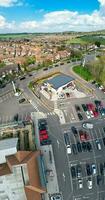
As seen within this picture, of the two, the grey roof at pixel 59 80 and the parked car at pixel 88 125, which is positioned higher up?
the grey roof at pixel 59 80

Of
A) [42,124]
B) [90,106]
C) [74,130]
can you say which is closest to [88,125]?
[74,130]

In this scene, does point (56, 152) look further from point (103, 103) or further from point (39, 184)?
point (103, 103)

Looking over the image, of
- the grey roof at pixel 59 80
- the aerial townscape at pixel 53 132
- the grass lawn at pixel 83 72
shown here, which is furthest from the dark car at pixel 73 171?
the grass lawn at pixel 83 72

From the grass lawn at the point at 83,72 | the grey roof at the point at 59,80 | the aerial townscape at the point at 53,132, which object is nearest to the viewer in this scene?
the aerial townscape at the point at 53,132

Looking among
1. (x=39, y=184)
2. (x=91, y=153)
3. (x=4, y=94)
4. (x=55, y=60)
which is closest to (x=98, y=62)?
(x=55, y=60)

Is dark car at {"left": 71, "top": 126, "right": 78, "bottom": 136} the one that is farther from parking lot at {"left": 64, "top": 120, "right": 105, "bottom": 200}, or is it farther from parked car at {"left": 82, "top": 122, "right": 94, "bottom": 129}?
parked car at {"left": 82, "top": 122, "right": 94, "bottom": 129}

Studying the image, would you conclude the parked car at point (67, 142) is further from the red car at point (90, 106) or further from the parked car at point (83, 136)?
the red car at point (90, 106)
